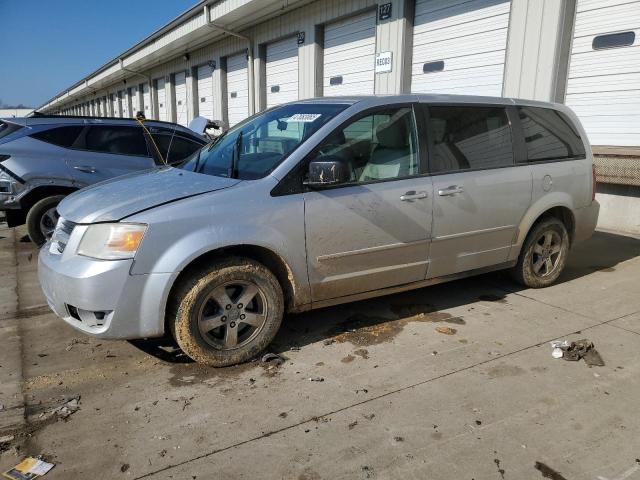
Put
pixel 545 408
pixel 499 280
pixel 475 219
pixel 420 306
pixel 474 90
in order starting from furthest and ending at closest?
1. pixel 474 90
2. pixel 499 280
3. pixel 420 306
4. pixel 475 219
5. pixel 545 408

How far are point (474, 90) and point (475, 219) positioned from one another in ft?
18.5

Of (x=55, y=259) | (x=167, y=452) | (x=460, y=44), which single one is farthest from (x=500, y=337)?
(x=460, y=44)

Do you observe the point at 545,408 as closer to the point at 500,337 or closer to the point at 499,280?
the point at 500,337

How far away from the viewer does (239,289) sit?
3438 mm

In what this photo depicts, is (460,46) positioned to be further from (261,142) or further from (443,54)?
(261,142)

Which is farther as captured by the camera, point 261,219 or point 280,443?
point 261,219

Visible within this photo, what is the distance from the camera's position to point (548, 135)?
15.9 ft

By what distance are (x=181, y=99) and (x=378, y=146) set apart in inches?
803

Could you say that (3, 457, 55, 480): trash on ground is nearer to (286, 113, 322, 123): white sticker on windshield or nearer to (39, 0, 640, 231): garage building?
(286, 113, 322, 123): white sticker on windshield

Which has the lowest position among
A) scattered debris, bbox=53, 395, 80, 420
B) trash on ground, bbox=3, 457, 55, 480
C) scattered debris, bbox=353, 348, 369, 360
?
trash on ground, bbox=3, 457, 55, 480

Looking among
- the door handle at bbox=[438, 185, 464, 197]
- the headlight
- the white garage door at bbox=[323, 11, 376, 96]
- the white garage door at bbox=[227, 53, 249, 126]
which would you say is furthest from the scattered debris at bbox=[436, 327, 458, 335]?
the white garage door at bbox=[227, 53, 249, 126]

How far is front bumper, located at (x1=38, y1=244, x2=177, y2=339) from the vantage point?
302 centimetres

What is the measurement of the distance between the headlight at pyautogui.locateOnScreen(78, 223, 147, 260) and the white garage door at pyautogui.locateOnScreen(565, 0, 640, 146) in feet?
23.4

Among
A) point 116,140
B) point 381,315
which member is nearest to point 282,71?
point 116,140
